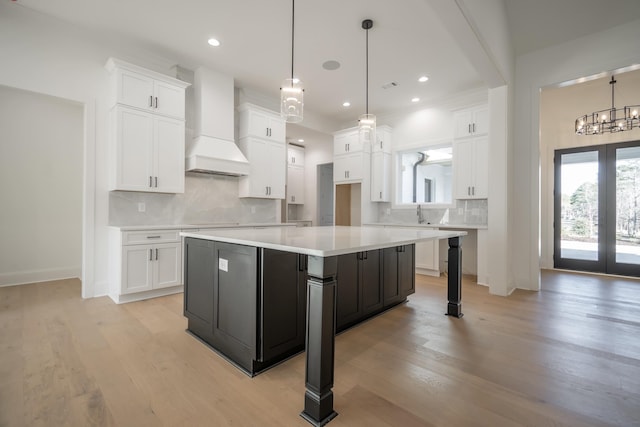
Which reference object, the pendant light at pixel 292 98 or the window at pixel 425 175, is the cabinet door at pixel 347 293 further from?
the window at pixel 425 175

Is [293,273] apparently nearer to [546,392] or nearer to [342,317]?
[342,317]

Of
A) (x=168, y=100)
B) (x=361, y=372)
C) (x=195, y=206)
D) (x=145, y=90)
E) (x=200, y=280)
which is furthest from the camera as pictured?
(x=195, y=206)

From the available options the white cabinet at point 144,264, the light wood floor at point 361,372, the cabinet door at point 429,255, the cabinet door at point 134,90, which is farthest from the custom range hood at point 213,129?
the cabinet door at point 429,255

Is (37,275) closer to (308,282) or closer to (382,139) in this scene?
(308,282)

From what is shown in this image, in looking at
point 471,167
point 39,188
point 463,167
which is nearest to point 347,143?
point 463,167

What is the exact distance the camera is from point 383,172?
5793mm

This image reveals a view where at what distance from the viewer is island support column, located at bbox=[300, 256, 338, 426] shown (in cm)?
Answer: 143

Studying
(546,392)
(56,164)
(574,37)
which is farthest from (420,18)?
(56,164)

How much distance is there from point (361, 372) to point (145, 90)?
3938 millimetres

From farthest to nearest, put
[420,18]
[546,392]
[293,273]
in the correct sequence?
[420,18] < [293,273] < [546,392]

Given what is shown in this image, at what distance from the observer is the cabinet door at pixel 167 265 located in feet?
11.5

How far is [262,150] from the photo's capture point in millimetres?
4863

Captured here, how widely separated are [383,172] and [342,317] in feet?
12.8

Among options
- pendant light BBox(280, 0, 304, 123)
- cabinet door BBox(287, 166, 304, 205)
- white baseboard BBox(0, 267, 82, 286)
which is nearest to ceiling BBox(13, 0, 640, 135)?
pendant light BBox(280, 0, 304, 123)
